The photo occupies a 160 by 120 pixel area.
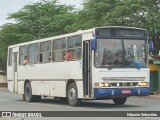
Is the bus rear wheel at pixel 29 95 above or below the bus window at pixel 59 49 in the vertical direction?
below

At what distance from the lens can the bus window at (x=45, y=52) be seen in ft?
81.3

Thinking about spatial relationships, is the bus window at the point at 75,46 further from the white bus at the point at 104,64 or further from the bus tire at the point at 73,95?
the bus tire at the point at 73,95

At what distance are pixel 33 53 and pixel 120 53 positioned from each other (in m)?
7.07

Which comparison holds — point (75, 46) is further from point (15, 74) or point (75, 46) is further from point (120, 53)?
point (15, 74)

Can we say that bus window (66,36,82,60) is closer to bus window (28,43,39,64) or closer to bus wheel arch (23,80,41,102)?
bus window (28,43,39,64)

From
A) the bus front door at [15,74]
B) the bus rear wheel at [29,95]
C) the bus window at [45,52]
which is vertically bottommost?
the bus rear wheel at [29,95]

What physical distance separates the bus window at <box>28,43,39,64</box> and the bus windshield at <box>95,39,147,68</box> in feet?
20.5

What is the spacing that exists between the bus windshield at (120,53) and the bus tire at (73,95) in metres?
1.98

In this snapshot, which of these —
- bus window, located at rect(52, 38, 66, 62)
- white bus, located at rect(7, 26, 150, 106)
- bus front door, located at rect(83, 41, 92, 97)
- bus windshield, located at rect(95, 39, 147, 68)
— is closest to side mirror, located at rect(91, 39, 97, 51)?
white bus, located at rect(7, 26, 150, 106)

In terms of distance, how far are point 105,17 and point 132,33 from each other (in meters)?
19.8

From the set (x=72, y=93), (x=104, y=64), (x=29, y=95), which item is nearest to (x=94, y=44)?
(x=104, y=64)

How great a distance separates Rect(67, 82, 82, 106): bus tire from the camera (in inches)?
859

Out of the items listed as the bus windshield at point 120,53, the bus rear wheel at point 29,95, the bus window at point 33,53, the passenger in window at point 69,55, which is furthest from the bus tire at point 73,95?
the bus rear wheel at point 29,95

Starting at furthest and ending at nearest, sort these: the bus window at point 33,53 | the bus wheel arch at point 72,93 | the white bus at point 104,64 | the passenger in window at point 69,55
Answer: the bus window at point 33,53
the passenger in window at point 69,55
the bus wheel arch at point 72,93
the white bus at point 104,64
